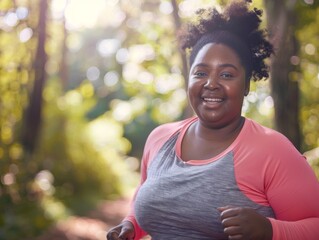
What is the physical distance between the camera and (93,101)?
13039 millimetres

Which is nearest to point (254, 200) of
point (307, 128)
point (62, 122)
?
point (307, 128)

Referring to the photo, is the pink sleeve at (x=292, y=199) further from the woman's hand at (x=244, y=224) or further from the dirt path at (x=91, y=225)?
the dirt path at (x=91, y=225)

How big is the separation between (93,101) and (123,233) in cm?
1080

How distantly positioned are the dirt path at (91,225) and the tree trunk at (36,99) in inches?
61.6

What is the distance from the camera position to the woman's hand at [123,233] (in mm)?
2367

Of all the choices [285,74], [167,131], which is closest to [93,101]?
[285,74]

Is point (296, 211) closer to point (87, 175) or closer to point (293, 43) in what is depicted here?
point (293, 43)

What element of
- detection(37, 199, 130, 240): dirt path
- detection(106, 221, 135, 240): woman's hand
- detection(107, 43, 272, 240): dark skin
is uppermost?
detection(107, 43, 272, 240): dark skin

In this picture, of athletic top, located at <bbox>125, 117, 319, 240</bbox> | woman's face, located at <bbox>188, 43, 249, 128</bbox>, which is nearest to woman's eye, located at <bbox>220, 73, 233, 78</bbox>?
woman's face, located at <bbox>188, 43, 249, 128</bbox>

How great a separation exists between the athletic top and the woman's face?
10 cm

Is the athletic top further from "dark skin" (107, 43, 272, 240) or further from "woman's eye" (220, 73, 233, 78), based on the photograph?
"woman's eye" (220, 73, 233, 78)

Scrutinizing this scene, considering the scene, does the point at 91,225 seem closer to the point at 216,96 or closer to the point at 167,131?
the point at 167,131

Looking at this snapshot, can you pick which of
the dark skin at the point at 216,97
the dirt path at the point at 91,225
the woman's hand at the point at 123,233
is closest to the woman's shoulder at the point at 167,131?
the dark skin at the point at 216,97

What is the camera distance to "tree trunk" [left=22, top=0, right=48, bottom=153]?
9.42 m
